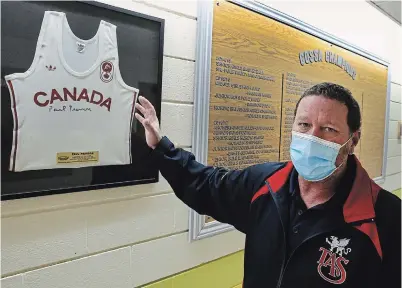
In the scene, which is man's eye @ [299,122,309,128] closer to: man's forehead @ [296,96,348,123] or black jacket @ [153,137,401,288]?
man's forehead @ [296,96,348,123]

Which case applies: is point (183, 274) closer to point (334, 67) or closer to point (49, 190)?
point (49, 190)

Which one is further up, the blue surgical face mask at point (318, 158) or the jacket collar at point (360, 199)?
the blue surgical face mask at point (318, 158)

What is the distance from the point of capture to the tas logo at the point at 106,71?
1.35 meters

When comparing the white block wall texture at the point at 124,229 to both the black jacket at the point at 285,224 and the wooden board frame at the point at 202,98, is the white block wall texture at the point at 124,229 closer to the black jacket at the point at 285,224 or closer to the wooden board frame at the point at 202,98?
the wooden board frame at the point at 202,98

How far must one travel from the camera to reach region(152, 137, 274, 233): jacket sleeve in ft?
4.67

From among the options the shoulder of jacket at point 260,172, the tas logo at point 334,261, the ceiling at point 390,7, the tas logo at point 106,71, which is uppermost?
the ceiling at point 390,7

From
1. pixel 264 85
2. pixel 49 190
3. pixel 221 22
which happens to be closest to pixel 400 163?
pixel 264 85

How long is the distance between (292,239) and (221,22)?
3.70ft

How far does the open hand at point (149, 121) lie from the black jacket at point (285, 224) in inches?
1.4

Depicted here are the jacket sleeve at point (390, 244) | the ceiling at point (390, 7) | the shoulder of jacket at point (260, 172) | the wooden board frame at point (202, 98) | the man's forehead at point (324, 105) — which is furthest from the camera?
the ceiling at point (390, 7)

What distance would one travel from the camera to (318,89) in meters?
1.28

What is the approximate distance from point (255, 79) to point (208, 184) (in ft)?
2.70

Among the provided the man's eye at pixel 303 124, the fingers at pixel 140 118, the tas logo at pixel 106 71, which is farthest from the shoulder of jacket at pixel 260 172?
the tas logo at pixel 106 71
